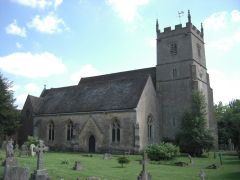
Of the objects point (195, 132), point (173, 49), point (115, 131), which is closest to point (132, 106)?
point (115, 131)

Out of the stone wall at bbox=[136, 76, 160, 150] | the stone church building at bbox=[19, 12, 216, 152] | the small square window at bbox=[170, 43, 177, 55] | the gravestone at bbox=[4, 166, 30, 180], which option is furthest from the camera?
the small square window at bbox=[170, 43, 177, 55]

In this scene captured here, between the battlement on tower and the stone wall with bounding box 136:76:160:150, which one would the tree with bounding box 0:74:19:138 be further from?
the battlement on tower

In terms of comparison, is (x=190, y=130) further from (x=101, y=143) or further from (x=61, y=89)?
(x=61, y=89)

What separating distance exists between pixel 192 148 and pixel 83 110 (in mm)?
14956

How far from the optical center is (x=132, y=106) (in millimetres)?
34781

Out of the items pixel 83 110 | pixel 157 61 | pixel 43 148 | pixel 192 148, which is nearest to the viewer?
pixel 43 148

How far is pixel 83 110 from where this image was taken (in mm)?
39062

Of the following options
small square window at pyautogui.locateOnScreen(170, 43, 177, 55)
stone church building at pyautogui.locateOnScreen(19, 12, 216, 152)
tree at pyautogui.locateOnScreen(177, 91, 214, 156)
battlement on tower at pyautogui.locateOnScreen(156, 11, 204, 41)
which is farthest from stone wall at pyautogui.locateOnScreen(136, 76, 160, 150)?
battlement on tower at pyautogui.locateOnScreen(156, 11, 204, 41)

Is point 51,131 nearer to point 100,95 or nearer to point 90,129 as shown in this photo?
point 90,129

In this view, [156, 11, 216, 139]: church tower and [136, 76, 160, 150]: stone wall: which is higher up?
[156, 11, 216, 139]: church tower

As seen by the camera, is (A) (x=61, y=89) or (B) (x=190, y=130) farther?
(A) (x=61, y=89)

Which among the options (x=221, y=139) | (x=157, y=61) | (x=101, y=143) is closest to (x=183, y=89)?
(x=157, y=61)

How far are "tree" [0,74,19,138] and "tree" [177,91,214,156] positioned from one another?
22157 mm

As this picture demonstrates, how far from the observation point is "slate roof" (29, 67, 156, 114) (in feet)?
121
